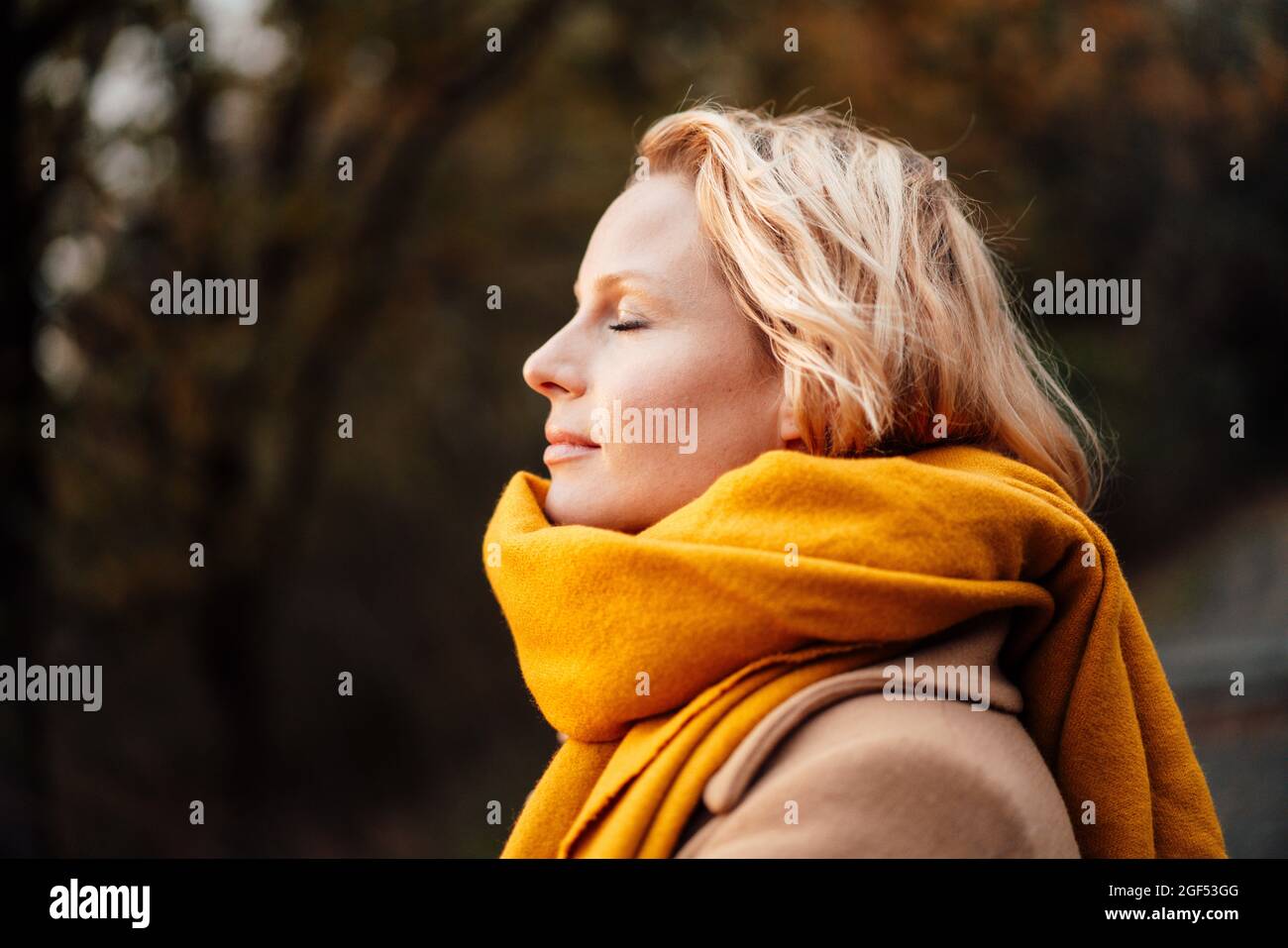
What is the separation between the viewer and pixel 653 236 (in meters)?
1.77

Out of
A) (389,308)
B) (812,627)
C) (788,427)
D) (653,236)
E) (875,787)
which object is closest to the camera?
(875,787)

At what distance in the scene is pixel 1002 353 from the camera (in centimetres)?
182

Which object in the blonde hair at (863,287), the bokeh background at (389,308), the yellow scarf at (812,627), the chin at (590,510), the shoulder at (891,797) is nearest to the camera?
the shoulder at (891,797)

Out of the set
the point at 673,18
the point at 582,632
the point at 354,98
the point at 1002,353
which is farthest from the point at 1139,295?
the point at 582,632

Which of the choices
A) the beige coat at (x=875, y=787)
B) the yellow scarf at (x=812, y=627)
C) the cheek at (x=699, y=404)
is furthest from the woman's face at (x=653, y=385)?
the beige coat at (x=875, y=787)

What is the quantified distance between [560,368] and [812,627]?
0.60 m

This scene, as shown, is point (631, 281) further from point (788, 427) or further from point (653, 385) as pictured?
point (788, 427)

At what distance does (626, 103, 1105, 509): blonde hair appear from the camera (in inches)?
63.6

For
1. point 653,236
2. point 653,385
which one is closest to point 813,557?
point 653,385

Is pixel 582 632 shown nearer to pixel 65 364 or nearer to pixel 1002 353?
pixel 1002 353

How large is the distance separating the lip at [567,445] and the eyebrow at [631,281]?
0.24 metres

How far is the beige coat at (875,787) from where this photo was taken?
1.32 meters

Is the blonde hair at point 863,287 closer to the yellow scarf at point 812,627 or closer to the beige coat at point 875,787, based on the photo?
the yellow scarf at point 812,627
